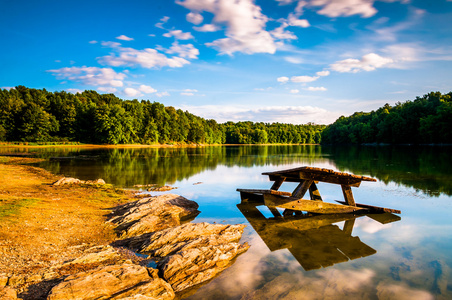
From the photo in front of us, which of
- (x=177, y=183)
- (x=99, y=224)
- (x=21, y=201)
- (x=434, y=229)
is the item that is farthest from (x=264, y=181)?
(x=21, y=201)

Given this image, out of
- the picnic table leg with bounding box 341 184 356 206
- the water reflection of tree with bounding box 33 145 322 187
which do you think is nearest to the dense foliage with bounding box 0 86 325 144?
the water reflection of tree with bounding box 33 145 322 187

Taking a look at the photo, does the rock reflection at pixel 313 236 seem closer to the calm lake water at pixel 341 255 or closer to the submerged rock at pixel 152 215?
the calm lake water at pixel 341 255

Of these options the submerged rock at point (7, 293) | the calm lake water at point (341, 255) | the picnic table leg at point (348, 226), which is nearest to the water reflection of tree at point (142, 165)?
the calm lake water at point (341, 255)

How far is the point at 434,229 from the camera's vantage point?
10.1m

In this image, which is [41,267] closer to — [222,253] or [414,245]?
[222,253]

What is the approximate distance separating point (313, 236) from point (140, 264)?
5.77 metres

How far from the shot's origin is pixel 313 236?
9.17m

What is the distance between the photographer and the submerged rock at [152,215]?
9305 millimetres

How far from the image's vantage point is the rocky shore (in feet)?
16.4

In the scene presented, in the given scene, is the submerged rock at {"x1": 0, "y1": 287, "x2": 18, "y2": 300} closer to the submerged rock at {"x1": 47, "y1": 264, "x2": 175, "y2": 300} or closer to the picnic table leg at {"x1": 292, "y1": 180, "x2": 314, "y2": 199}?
the submerged rock at {"x1": 47, "y1": 264, "x2": 175, "y2": 300}

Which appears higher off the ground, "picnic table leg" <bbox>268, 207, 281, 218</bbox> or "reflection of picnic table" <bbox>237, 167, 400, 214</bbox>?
"reflection of picnic table" <bbox>237, 167, 400, 214</bbox>

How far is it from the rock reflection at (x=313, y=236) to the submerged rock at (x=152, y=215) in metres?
2.87

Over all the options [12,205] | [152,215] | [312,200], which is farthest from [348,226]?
[12,205]

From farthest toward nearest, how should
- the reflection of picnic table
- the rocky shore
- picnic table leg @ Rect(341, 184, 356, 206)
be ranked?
1. picnic table leg @ Rect(341, 184, 356, 206)
2. the reflection of picnic table
3. the rocky shore
